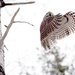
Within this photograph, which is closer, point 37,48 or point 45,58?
point 37,48

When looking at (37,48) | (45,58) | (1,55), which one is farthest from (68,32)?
(45,58)

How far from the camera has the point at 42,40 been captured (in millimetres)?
443

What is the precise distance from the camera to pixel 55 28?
41 cm

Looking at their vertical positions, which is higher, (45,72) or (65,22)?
(65,22)

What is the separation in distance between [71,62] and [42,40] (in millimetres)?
4604

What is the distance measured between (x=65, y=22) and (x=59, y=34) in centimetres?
4

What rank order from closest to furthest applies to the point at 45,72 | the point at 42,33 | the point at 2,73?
the point at 2,73
the point at 42,33
the point at 45,72

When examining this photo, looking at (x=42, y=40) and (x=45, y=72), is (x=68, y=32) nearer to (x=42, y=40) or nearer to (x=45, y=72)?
(x=42, y=40)

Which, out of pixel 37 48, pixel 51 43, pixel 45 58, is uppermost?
pixel 51 43

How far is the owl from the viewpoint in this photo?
0.42m

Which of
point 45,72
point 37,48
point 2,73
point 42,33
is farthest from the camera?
point 45,72

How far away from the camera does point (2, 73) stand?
328mm

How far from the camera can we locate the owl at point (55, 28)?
0.42 metres

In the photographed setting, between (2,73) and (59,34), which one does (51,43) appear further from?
(2,73)
